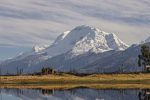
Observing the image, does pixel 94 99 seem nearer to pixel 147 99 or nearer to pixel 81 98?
pixel 81 98

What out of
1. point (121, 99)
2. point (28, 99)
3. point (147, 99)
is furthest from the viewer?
point (28, 99)

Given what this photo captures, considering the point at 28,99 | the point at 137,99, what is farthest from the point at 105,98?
the point at 28,99

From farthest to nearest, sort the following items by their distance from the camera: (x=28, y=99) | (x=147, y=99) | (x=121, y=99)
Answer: (x=28, y=99) < (x=121, y=99) < (x=147, y=99)

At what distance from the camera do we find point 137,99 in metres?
107

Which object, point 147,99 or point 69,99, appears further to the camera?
point 69,99

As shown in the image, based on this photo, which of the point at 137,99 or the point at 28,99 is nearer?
the point at 137,99

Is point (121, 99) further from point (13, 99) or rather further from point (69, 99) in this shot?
point (13, 99)

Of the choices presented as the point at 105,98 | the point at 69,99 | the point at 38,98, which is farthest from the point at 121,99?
the point at 38,98

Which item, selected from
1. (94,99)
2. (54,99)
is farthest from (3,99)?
(94,99)

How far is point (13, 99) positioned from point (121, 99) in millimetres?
29612

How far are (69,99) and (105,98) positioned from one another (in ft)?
Result: 30.1

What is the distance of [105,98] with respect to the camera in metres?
118

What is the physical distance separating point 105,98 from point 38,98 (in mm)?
17561

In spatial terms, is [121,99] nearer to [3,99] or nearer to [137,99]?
[137,99]
